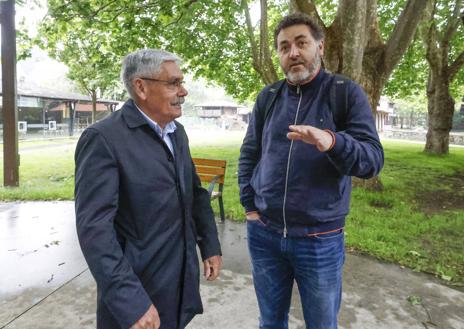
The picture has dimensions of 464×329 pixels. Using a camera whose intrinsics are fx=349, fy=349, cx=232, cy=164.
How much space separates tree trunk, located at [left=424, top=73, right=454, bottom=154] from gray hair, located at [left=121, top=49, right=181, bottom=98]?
16.1m

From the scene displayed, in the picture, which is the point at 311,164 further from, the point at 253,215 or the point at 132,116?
the point at 132,116

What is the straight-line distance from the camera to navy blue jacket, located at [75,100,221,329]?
1496 millimetres

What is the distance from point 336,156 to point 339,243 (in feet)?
2.01

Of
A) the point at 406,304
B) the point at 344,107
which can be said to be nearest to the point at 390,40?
the point at 406,304

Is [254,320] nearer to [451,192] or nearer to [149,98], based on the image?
[149,98]

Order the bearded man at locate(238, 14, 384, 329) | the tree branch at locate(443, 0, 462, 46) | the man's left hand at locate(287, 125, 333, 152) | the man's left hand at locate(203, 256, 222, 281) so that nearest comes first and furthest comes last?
the man's left hand at locate(287, 125, 333, 152)
the bearded man at locate(238, 14, 384, 329)
the man's left hand at locate(203, 256, 222, 281)
the tree branch at locate(443, 0, 462, 46)

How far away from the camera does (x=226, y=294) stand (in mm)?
3424

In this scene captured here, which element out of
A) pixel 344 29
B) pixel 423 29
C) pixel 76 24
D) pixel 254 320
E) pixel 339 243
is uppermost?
pixel 423 29

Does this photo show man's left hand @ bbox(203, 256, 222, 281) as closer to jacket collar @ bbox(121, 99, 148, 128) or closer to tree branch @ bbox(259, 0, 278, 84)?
jacket collar @ bbox(121, 99, 148, 128)

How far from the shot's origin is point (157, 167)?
1.70m

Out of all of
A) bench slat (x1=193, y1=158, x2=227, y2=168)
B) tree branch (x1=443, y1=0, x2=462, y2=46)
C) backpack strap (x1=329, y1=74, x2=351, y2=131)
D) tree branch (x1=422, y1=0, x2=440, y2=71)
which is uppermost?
tree branch (x1=443, y1=0, x2=462, y2=46)

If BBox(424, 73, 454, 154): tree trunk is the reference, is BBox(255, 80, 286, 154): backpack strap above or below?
below

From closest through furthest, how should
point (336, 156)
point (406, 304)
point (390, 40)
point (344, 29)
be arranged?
point (336, 156) → point (406, 304) → point (344, 29) → point (390, 40)

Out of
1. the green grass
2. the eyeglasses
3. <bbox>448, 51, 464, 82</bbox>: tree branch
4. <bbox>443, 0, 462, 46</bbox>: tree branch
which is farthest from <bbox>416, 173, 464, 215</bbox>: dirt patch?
<bbox>443, 0, 462, 46</bbox>: tree branch
